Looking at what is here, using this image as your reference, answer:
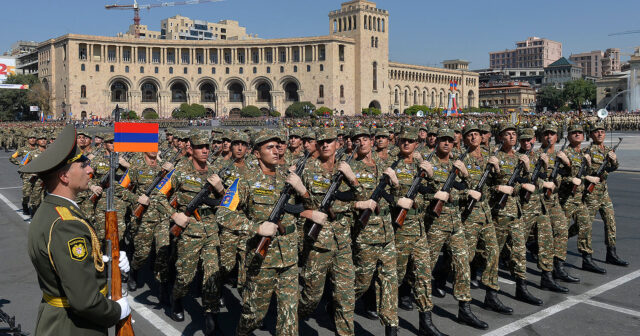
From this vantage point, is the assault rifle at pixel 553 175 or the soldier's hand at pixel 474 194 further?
the assault rifle at pixel 553 175

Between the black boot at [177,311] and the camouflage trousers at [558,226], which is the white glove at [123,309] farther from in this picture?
the camouflage trousers at [558,226]

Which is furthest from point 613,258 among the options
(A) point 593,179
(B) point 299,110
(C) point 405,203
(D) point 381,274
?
(B) point 299,110

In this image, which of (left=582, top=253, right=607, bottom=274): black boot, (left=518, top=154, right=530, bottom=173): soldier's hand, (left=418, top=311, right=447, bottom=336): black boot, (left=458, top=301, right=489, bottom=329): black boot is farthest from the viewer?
(left=582, top=253, right=607, bottom=274): black boot

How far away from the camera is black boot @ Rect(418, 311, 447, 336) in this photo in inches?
234

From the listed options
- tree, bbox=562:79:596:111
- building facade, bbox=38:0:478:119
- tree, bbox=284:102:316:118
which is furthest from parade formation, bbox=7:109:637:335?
tree, bbox=562:79:596:111

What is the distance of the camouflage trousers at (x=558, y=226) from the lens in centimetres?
779

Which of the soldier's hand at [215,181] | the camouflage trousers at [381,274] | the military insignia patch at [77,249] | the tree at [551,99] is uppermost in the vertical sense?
the tree at [551,99]

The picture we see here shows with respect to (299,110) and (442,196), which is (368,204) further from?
(299,110)

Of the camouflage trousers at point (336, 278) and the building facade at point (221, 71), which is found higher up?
the building facade at point (221, 71)

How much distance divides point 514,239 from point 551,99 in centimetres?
13316

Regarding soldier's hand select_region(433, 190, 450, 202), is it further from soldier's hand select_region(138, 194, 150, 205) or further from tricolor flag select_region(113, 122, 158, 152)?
soldier's hand select_region(138, 194, 150, 205)

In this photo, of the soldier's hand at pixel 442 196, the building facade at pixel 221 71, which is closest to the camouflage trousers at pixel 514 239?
the soldier's hand at pixel 442 196

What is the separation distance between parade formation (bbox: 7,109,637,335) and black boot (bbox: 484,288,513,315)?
0.02 metres

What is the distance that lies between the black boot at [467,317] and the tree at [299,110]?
77.4 m
